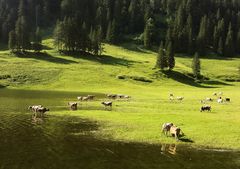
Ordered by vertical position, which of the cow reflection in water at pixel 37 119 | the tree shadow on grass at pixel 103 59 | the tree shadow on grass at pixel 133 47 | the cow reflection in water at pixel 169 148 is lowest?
the cow reflection in water at pixel 37 119

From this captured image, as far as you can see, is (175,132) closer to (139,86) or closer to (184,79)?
(139,86)

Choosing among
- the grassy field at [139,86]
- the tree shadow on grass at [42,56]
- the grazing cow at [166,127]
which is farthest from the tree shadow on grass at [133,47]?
the grazing cow at [166,127]

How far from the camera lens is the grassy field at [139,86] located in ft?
126

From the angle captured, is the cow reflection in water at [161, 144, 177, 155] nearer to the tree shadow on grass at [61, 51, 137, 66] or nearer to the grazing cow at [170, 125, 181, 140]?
the grazing cow at [170, 125, 181, 140]

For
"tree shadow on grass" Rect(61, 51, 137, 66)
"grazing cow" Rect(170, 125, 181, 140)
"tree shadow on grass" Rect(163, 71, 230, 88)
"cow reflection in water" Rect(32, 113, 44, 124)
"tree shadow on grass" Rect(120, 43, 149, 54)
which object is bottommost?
"tree shadow on grass" Rect(163, 71, 230, 88)

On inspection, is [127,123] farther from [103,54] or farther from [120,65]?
[103,54]

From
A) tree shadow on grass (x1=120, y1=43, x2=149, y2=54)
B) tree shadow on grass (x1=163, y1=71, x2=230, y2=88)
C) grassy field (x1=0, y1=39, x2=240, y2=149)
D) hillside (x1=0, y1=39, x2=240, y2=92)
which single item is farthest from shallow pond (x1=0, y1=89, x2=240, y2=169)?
tree shadow on grass (x1=120, y1=43, x2=149, y2=54)

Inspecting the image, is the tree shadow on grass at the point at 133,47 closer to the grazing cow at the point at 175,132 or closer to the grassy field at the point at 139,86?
the grassy field at the point at 139,86

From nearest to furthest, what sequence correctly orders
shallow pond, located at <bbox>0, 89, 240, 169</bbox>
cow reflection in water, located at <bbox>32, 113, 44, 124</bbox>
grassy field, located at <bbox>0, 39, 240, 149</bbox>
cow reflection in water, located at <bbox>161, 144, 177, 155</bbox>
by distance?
shallow pond, located at <bbox>0, 89, 240, 169</bbox>
cow reflection in water, located at <bbox>161, 144, 177, 155</bbox>
grassy field, located at <bbox>0, 39, 240, 149</bbox>
cow reflection in water, located at <bbox>32, 113, 44, 124</bbox>

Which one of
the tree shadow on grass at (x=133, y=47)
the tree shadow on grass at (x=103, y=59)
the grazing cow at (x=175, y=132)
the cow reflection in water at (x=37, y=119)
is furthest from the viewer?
the tree shadow on grass at (x=133, y=47)

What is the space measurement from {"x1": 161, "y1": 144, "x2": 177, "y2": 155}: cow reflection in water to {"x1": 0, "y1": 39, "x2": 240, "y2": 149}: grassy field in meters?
1.46

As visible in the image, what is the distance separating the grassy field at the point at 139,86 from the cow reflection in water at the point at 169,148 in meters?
1.46

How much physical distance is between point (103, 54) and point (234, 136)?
130 metres

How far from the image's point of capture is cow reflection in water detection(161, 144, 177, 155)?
30120 millimetres
